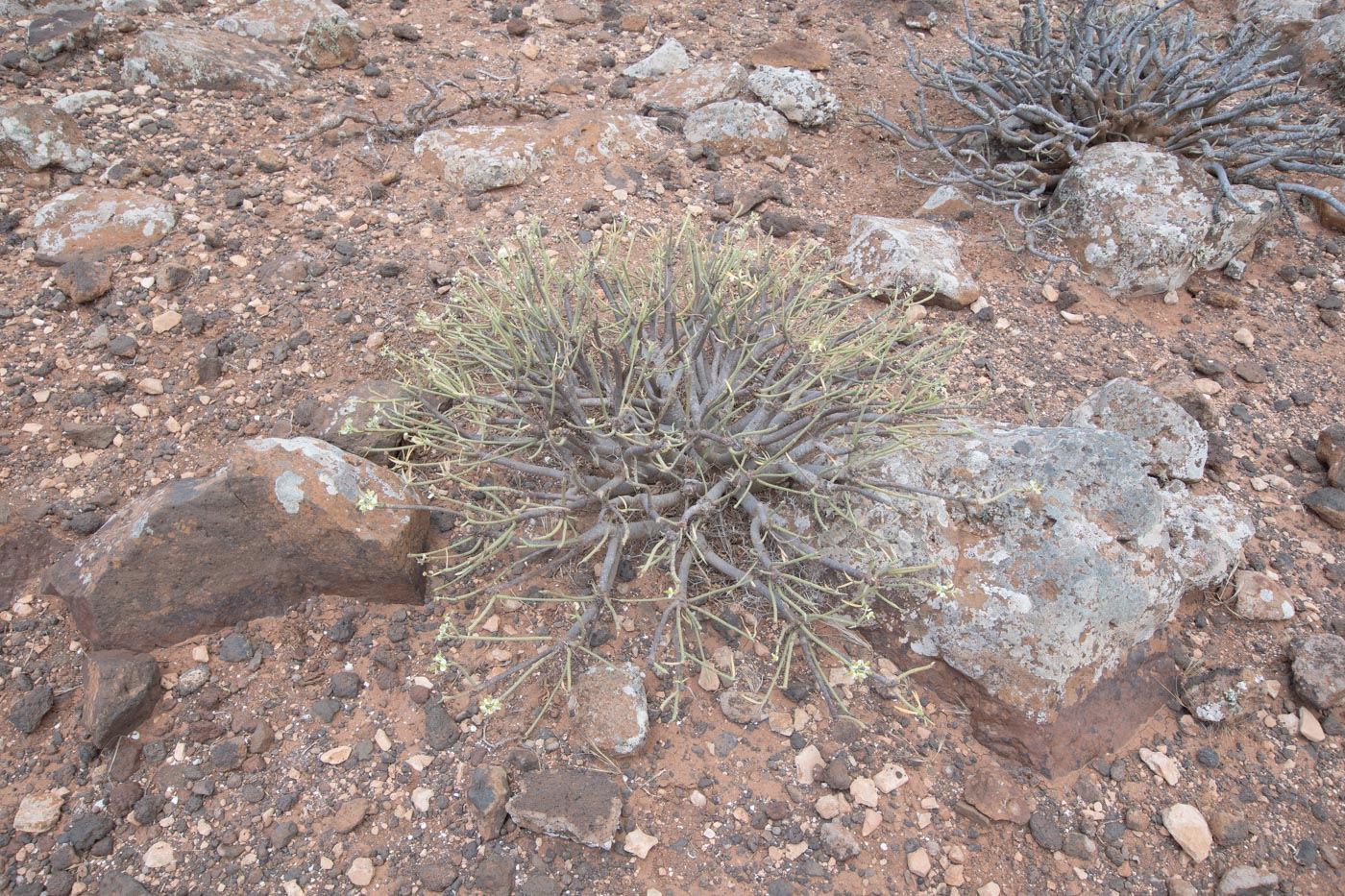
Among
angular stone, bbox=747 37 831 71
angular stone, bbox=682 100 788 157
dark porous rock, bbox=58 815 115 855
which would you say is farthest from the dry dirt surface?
angular stone, bbox=747 37 831 71

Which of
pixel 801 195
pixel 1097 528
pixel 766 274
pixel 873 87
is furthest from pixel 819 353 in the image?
pixel 873 87

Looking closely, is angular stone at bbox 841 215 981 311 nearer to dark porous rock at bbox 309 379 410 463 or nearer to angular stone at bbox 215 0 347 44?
dark porous rock at bbox 309 379 410 463

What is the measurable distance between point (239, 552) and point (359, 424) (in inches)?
20.9

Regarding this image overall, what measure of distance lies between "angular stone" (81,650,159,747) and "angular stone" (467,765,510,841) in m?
0.81

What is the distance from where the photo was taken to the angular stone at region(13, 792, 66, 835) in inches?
71.5

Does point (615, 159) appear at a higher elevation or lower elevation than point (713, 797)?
higher

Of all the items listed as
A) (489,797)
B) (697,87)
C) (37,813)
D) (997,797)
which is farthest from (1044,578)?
(697,87)

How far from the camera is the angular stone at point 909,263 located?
10.3 ft

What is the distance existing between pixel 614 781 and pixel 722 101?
3.13m

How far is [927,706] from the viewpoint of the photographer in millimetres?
2125

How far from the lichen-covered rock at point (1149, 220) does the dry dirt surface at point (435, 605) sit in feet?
0.43

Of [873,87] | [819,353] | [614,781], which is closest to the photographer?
[614,781]

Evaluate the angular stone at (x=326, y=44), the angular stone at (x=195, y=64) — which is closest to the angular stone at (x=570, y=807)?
the angular stone at (x=195, y=64)

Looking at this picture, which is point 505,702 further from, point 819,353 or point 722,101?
point 722,101
